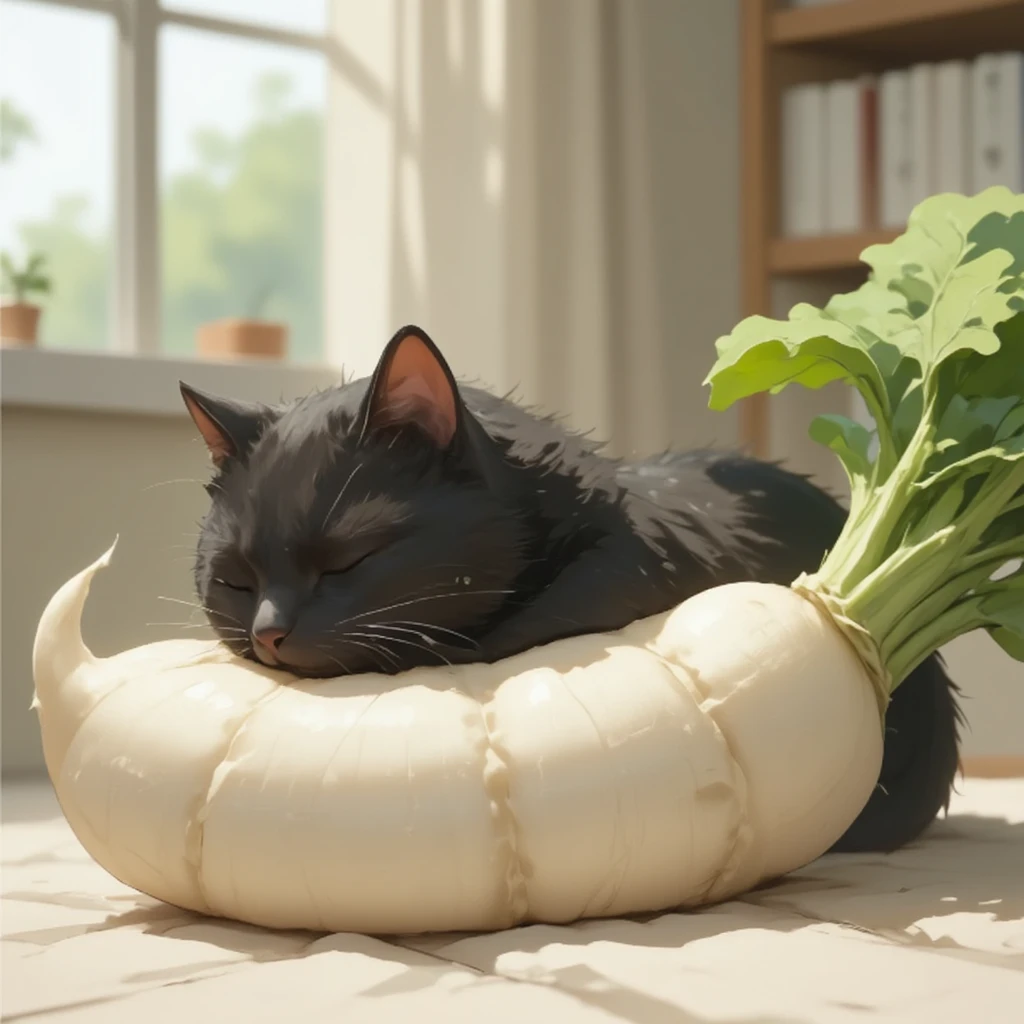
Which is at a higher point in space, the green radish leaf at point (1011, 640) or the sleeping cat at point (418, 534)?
the sleeping cat at point (418, 534)

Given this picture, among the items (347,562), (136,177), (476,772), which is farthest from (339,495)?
(136,177)

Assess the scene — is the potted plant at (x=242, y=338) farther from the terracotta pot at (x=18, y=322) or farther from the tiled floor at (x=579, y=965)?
the tiled floor at (x=579, y=965)

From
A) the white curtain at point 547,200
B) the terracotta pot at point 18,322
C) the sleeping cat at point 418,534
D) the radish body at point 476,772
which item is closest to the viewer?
the radish body at point 476,772

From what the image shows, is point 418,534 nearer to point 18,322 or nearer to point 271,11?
point 18,322

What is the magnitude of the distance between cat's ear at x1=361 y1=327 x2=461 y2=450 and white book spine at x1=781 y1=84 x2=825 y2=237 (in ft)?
5.90

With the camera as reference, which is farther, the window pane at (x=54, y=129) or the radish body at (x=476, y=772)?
the window pane at (x=54, y=129)

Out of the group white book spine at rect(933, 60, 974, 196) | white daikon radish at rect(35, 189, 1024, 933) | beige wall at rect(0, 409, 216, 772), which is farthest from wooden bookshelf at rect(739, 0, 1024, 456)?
white daikon radish at rect(35, 189, 1024, 933)

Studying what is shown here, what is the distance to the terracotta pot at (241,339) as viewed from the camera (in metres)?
2.54

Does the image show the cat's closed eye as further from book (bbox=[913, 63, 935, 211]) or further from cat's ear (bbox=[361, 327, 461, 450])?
book (bbox=[913, 63, 935, 211])

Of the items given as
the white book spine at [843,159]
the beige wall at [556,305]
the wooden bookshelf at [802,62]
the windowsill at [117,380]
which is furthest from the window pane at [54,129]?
the white book spine at [843,159]

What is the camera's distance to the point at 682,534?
1.07 meters

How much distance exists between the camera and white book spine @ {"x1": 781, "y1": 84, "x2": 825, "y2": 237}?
2598 millimetres

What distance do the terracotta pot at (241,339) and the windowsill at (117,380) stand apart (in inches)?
3.9

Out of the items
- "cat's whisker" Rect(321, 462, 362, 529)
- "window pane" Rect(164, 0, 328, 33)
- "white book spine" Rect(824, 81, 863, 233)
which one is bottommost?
Answer: "cat's whisker" Rect(321, 462, 362, 529)
